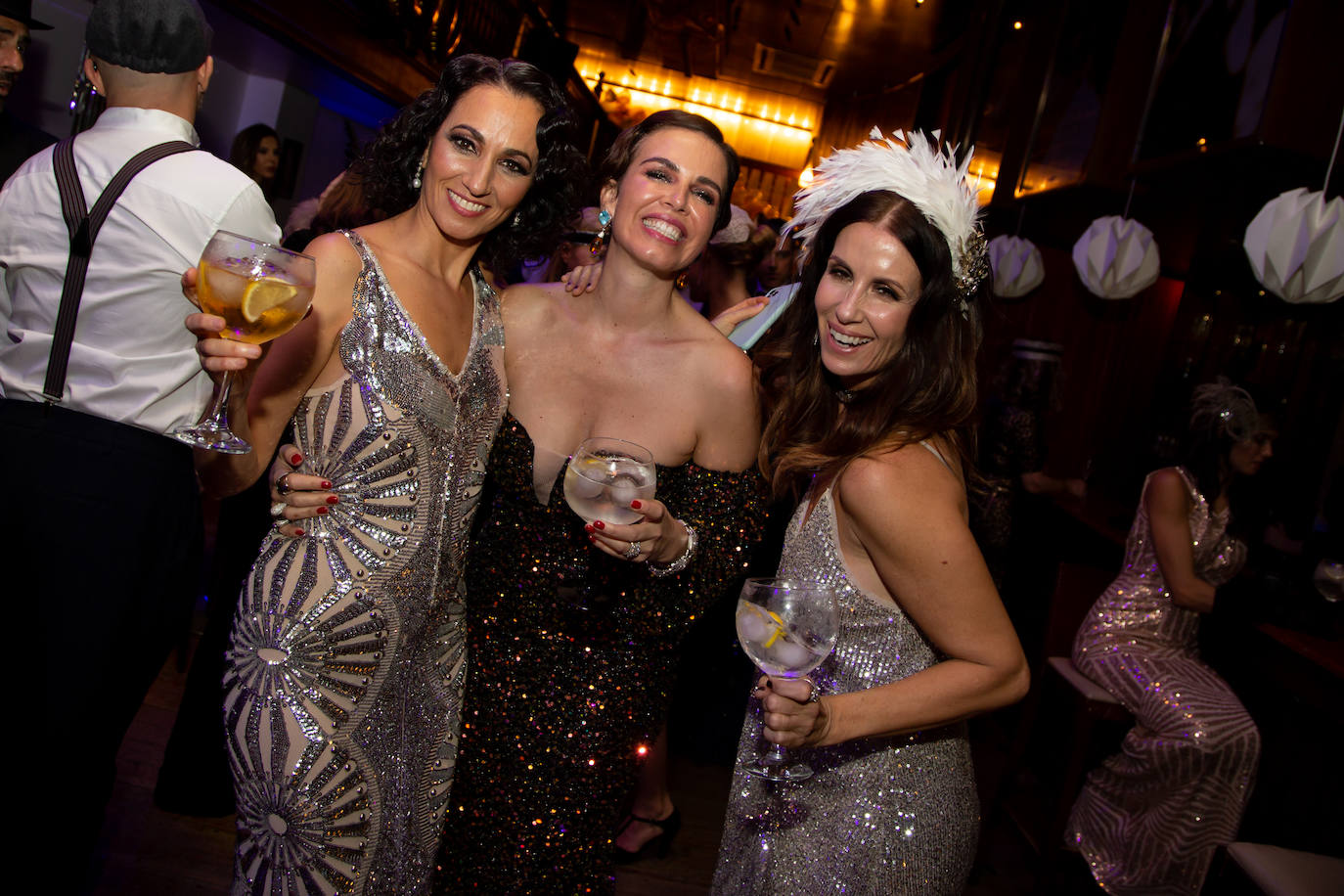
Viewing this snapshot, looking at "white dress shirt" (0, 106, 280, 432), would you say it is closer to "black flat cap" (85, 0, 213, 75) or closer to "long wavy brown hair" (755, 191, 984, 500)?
"black flat cap" (85, 0, 213, 75)

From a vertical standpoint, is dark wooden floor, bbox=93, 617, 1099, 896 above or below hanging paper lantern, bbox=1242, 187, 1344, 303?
below

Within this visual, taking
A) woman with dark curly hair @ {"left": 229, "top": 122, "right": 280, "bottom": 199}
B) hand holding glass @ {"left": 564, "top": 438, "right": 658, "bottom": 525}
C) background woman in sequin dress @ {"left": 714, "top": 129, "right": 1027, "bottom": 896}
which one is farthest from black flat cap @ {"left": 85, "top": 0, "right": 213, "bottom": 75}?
woman with dark curly hair @ {"left": 229, "top": 122, "right": 280, "bottom": 199}

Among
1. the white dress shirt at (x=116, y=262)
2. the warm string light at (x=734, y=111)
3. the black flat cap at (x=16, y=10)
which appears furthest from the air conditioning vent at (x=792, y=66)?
the white dress shirt at (x=116, y=262)

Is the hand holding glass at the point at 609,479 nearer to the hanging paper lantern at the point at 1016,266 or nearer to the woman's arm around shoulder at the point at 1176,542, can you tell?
the woman's arm around shoulder at the point at 1176,542

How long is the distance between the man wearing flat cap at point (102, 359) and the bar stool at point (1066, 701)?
3.17 meters

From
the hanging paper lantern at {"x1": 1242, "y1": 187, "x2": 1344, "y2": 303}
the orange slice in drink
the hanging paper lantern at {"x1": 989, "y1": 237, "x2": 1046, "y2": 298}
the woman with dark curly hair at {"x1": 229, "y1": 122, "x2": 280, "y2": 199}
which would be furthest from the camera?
the hanging paper lantern at {"x1": 989, "y1": 237, "x2": 1046, "y2": 298}

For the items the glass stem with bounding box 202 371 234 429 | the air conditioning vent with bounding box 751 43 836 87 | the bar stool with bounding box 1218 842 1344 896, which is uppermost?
the air conditioning vent with bounding box 751 43 836 87

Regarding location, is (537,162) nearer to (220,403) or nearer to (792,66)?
(220,403)

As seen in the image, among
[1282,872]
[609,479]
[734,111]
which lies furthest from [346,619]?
[734,111]

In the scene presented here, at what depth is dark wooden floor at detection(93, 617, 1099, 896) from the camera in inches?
99.3

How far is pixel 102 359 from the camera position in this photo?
1704 millimetres

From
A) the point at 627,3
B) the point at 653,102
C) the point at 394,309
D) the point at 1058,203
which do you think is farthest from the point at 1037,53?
the point at 394,309

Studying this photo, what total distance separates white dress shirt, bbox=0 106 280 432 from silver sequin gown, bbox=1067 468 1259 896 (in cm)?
358

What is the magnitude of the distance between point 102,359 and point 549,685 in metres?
1.10
